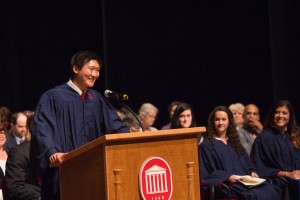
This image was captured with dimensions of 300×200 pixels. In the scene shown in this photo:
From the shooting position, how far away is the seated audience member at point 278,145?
7.05 metres

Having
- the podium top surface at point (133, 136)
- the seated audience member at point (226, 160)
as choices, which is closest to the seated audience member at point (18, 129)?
the seated audience member at point (226, 160)

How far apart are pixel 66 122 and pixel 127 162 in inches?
40.4

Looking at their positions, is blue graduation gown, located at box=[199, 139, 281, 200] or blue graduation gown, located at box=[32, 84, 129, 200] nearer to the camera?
blue graduation gown, located at box=[32, 84, 129, 200]

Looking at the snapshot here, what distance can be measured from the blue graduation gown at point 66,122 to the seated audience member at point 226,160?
1.80m

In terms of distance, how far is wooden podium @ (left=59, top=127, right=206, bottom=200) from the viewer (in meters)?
3.78

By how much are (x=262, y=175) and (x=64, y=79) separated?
5777mm

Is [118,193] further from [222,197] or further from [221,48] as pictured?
[221,48]

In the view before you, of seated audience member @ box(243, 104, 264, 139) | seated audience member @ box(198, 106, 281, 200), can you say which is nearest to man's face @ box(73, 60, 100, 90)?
seated audience member @ box(198, 106, 281, 200)

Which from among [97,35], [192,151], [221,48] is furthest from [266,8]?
[192,151]

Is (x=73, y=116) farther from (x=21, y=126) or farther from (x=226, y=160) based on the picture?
(x=21, y=126)

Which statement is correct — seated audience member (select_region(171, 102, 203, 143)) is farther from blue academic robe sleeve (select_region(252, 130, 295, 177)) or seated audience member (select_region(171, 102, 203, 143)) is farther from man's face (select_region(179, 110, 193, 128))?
blue academic robe sleeve (select_region(252, 130, 295, 177))

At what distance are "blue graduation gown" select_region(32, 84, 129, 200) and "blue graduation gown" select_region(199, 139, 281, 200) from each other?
5.92 ft

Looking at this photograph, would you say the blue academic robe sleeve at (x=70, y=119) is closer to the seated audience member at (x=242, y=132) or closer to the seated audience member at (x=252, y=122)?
the seated audience member at (x=242, y=132)

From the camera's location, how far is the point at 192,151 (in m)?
4.04
